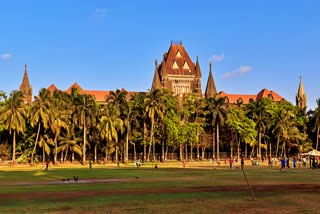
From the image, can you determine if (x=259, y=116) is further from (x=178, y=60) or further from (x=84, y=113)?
(x=178, y=60)

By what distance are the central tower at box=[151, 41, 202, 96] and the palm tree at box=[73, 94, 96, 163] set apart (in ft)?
214

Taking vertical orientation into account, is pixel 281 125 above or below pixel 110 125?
above

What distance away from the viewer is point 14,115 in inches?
3150

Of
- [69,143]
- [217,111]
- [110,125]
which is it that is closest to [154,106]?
[110,125]

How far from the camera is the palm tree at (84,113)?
3337 inches

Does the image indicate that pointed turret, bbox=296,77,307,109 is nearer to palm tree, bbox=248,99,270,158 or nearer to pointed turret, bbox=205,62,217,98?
pointed turret, bbox=205,62,217,98

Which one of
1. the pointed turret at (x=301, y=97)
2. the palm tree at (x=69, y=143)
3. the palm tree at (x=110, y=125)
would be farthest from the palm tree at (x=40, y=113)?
the pointed turret at (x=301, y=97)

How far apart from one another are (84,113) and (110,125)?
5.94 metres

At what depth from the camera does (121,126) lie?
87.2 metres

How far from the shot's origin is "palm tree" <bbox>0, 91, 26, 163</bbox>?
79688 millimetres

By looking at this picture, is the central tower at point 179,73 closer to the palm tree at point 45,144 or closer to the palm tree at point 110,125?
the palm tree at point 110,125

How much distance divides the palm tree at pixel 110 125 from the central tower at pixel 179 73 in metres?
63.2

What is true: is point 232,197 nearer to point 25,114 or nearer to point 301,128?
point 25,114

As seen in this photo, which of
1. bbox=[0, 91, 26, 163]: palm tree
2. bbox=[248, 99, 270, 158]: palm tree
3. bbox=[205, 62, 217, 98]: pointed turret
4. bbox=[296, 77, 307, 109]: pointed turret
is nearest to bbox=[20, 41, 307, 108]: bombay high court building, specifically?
bbox=[205, 62, 217, 98]: pointed turret
